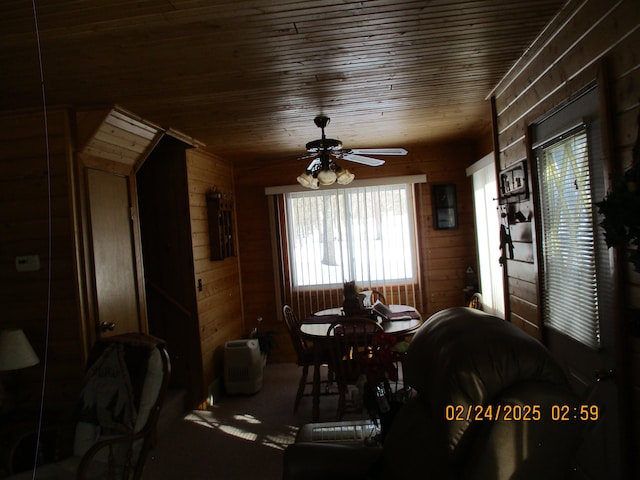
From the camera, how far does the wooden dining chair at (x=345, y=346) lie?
11.4 ft

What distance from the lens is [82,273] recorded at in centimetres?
282

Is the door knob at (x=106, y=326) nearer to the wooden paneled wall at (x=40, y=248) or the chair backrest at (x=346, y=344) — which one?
the wooden paneled wall at (x=40, y=248)

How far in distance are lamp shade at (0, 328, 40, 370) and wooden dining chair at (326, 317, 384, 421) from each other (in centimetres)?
195

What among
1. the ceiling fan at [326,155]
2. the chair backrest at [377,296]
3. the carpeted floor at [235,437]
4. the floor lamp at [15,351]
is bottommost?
the carpeted floor at [235,437]

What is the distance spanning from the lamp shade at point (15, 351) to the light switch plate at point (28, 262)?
413mm

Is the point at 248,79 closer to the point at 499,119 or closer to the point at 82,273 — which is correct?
the point at 82,273

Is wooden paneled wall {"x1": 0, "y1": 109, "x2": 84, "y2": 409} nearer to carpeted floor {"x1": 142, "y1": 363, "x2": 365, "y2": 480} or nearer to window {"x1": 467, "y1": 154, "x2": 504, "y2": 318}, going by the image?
carpeted floor {"x1": 142, "y1": 363, "x2": 365, "y2": 480}

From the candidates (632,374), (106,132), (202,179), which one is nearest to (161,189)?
(202,179)

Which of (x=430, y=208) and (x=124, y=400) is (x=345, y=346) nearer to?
(x=124, y=400)

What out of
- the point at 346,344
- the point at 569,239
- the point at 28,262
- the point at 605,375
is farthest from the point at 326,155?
the point at 605,375

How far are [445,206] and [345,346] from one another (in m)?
2.38

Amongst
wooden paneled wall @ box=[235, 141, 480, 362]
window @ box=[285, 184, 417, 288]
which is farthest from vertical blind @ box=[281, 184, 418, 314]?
wooden paneled wall @ box=[235, 141, 480, 362]

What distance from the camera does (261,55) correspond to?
2326 mm

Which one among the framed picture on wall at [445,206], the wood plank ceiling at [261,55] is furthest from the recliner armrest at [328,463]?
the framed picture on wall at [445,206]
